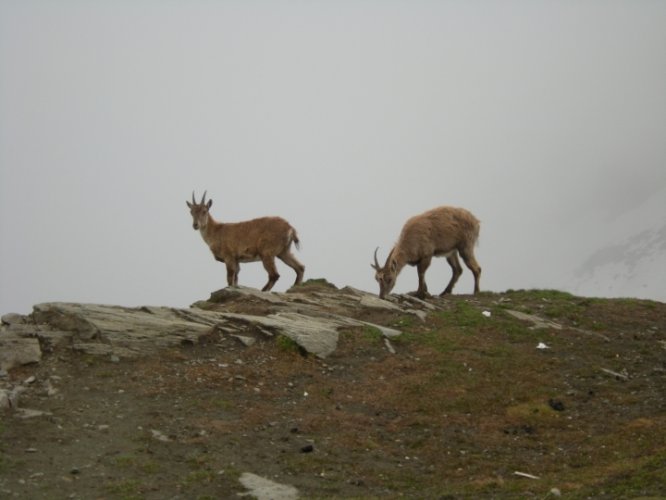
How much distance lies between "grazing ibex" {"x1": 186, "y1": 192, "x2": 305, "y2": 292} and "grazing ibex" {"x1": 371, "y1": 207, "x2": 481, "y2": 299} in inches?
104

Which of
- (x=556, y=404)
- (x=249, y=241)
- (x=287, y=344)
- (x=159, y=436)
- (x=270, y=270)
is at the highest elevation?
(x=249, y=241)

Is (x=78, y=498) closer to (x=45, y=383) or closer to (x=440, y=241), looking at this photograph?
(x=45, y=383)

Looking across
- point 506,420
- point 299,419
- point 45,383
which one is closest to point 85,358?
point 45,383

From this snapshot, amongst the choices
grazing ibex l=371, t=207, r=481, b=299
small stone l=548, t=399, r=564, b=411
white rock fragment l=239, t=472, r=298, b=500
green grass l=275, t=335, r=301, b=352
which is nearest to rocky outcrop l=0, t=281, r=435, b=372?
green grass l=275, t=335, r=301, b=352

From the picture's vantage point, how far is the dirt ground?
1093cm

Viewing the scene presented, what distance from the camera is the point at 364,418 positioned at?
13836 mm

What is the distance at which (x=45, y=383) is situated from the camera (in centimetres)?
1380

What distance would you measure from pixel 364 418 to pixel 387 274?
931cm

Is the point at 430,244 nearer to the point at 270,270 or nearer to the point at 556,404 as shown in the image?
the point at 270,270

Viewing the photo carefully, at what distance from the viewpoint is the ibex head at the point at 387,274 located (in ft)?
74.2

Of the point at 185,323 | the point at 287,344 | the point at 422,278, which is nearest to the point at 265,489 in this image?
the point at 287,344

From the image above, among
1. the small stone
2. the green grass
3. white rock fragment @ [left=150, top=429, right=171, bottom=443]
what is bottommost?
white rock fragment @ [left=150, top=429, right=171, bottom=443]

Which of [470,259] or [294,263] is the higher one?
[470,259]

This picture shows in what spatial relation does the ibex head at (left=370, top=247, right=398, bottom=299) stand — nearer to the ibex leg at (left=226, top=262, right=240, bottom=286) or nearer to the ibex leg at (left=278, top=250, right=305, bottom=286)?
the ibex leg at (left=278, top=250, right=305, bottom=286)
